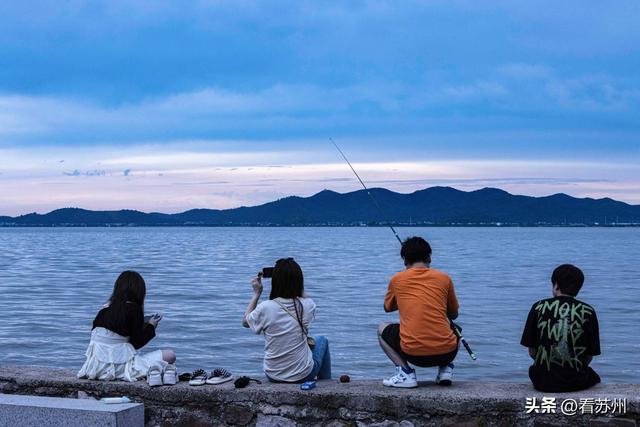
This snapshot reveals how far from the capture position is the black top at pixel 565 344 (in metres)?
5.06

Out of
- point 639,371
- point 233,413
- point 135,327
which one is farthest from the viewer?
point 639,371

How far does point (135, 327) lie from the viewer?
5723 millimetres

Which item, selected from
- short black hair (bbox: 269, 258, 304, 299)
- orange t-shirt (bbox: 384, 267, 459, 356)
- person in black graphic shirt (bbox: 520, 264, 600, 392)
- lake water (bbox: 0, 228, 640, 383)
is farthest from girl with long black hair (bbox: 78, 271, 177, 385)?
lake water (bbox: 0, 228, 640, 383)

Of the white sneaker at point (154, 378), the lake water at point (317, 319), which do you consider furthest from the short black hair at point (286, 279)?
the lake water at point (317, 319)

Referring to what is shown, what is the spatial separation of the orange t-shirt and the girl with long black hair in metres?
1.56

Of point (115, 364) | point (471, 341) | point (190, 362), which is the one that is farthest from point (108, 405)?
point (471, 341)

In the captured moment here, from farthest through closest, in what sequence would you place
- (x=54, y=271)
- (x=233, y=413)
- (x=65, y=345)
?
(x=54, y=271)
(x=65, y=345)
(x=233, y=413)

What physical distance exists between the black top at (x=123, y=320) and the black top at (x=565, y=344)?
2.51 meters

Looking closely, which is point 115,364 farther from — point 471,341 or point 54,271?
point 54,271

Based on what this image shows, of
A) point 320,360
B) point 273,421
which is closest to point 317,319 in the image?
point 320,360

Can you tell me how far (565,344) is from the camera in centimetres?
509

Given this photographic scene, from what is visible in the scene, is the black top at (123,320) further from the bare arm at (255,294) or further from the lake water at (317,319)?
the lake water at (317,319)

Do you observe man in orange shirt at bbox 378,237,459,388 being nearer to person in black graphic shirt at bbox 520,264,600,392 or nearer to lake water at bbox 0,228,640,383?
person in black graphic shirt at bbox 520,264,600,392

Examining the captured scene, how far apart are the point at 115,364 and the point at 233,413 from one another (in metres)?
0.91
